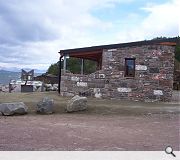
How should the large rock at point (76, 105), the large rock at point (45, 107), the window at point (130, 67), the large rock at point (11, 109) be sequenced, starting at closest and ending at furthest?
1. the large rock at point (11, 109)
2. the large rock at point (45, 107)
3. the large rock at point (76, 105)
4. the window at point (130, 67)

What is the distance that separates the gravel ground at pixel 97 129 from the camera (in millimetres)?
10156

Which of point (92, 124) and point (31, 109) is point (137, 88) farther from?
point (92, 124)

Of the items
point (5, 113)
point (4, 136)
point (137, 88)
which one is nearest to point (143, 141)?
point (4, 136)

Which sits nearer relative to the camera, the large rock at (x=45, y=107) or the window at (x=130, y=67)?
the large rock at (x=45, y=107)

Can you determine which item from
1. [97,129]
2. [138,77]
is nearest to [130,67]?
[138,77]

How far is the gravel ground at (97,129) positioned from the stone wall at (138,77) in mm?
1907

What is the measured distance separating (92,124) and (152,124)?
2.13 m

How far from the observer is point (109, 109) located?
19125mm

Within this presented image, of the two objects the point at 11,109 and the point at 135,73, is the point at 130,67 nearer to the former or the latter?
the point at 135,73

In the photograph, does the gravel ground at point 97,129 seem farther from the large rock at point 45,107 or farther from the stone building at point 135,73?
the stone building at point 135,73

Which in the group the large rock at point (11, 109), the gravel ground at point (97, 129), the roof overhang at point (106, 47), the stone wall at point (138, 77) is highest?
the roof overhang at point (106, 47)

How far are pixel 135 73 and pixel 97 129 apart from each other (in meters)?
10.00

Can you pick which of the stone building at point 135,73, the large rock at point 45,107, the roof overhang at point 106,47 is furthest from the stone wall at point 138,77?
the large rock at point 45,107

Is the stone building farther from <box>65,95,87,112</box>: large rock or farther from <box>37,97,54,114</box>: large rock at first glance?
<box>37,97,54,114</box>: large rock
